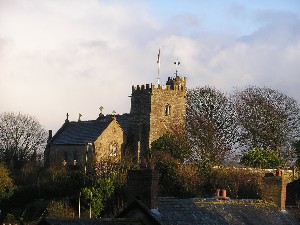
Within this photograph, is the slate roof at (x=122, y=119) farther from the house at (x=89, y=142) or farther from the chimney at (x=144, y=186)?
the chimney at (x=144, y=186)

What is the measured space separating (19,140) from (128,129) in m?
16.0

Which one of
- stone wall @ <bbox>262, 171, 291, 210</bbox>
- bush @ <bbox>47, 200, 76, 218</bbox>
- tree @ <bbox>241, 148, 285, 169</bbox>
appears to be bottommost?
bush @ <bbox>47, 200, 76, 218</bbox>

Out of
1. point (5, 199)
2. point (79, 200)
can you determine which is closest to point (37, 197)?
point (5, 199)

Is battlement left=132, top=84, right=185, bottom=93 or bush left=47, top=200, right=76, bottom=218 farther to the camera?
battlement left=132, top=84, right=185, bottom=93

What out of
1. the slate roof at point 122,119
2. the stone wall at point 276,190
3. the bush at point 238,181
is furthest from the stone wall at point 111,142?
the stone wall at point 276,190

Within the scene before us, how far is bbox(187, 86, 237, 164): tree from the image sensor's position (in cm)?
7256

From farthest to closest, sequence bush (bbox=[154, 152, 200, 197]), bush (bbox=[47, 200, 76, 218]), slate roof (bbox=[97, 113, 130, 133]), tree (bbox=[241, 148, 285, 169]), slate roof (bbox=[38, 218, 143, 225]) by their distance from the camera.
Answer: slate roof (bbox=[97, 113, 130, 133]) → tree (bbox=[241, 148, 285, 169]) → bush (bbox=[154, 152, 200, 197]) → bush (bbox=[47, 200, 76, 218]) → slate roof (bbox=[38, 218, 143, 225])

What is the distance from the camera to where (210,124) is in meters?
76.4

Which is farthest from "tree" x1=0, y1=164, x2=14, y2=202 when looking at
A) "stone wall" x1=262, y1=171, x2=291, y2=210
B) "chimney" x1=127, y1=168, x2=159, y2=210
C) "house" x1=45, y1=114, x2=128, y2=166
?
"chimney" x1=127, y1=168, x2=159, y2=210

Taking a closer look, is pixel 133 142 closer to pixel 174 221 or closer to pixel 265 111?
pixel 265 111

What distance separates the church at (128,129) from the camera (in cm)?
7506

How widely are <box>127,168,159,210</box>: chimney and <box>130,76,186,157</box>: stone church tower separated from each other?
50.7 m

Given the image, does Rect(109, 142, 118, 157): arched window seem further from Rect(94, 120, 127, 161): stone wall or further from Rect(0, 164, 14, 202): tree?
Rect(0, 164, 14, 202): tree

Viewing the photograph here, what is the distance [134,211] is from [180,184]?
108ft
